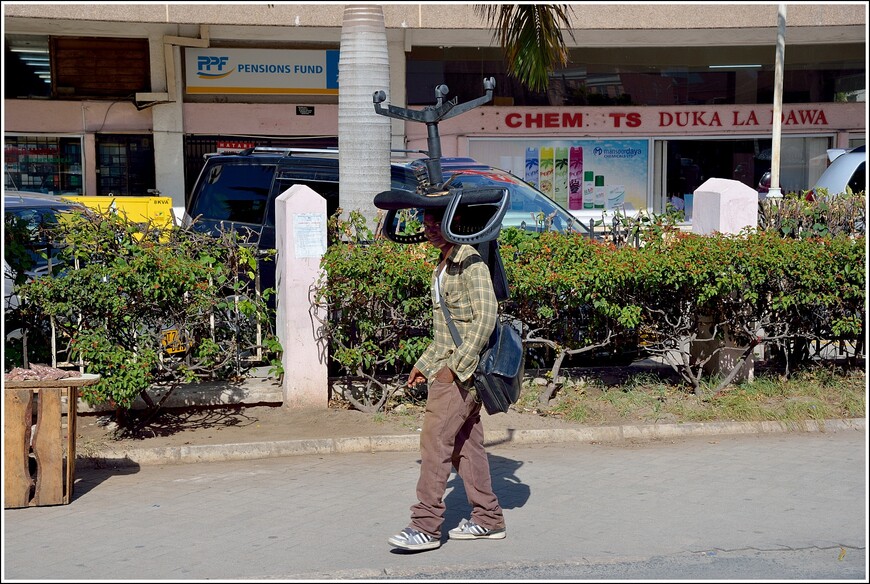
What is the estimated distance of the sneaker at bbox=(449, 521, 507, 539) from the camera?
526 centimetres

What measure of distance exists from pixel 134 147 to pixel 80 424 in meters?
11.8

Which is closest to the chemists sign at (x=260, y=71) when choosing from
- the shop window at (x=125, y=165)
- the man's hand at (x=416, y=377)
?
the shop window at (x=125, y=165)

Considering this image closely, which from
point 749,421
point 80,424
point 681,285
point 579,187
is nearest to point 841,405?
point 749,421

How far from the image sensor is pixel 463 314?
511 centimetres

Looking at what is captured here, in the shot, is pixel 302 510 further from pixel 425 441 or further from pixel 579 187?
pixel 579 187

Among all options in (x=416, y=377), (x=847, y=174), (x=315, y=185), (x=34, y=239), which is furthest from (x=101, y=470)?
(x=847, y=174)

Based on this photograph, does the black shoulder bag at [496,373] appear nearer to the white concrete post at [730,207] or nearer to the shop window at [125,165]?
the white concrete post at [730,207]

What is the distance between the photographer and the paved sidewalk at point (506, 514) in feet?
16.2

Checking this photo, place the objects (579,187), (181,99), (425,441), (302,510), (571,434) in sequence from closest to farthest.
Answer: (425,441), (302,510), (571,434), (181,99), (579,187)

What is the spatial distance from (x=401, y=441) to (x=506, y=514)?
162cm

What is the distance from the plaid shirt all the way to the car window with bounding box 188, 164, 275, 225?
5.64 meters

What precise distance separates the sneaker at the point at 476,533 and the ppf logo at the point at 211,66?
14578 millimetres

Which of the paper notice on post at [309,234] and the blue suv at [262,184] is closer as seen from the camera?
the paper notice on post at [309,234]

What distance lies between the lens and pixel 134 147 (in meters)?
18.2
